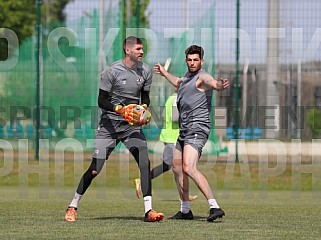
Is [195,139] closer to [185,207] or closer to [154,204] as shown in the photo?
[185,207]

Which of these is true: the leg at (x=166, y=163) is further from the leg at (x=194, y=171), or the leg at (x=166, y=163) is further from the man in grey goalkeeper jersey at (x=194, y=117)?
the leg at (x=194, y=171)

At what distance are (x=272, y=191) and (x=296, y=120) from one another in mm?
2611

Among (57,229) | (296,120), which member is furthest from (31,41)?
(57,229)

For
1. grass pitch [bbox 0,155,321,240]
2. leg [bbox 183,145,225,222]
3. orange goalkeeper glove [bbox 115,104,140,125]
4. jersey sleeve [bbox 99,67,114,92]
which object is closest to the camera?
grass pitch [bbox 0,155,321,240]

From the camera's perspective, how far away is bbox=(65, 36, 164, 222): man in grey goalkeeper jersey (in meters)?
12.1

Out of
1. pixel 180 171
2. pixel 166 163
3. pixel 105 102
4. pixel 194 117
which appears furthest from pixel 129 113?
pixel 166 163

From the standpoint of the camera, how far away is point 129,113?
11906mm

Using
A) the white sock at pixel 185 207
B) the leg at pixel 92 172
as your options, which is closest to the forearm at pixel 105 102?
the leg at pixel 92 172

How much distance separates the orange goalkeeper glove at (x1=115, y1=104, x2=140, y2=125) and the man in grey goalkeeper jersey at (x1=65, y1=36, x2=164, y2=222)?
0.19ft

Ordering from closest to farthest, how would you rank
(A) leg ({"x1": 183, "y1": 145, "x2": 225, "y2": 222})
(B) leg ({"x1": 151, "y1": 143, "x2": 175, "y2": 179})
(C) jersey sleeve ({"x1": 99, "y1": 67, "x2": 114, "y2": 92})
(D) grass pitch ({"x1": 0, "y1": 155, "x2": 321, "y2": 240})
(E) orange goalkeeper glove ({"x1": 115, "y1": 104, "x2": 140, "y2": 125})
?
(D) grass pitch ({"x1": 0, "y1": 155, "x2": 321, "y2": 240})
(E) orange goalkeeper glove ({"x1": 115, "y1": 104, "x2": 140, "y2": 125})
(A) leg ({"x1": 183, "y1": 145, "x2": 225, "y2": 222})
(C) jersey sleeve ({"x1": 99, "y1": 67, "x2": 114, "y2": 92})
(B) leg ({"x1": 151, "y1": 143, "x2": 175, "y2": 179})

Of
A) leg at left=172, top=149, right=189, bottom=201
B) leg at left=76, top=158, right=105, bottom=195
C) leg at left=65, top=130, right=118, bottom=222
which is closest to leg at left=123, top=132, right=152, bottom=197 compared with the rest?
leg at left=65, top=130, right=118, bottom=222

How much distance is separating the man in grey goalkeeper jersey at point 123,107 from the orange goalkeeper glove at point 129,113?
6cm

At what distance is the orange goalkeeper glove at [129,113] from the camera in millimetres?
11898

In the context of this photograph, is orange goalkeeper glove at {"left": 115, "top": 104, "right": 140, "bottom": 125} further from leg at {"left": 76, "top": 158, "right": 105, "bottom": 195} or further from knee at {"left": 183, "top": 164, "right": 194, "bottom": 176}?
knee at {"left": 183, "top": 164, "right": 194, "bottom": 176}
